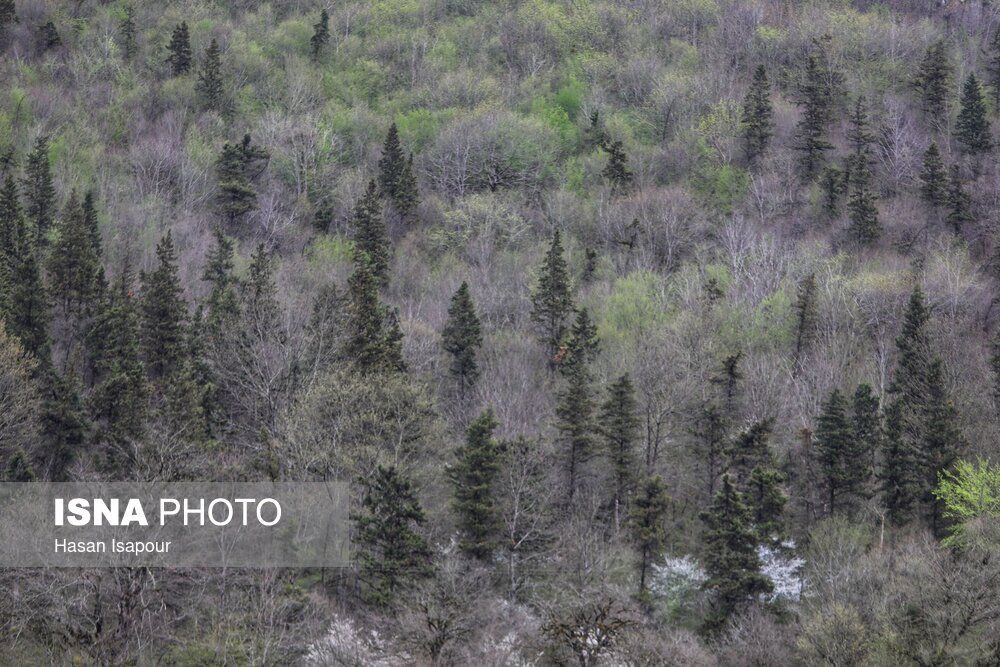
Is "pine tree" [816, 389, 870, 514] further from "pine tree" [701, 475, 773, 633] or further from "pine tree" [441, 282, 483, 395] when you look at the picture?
"pine tree" [441, 282, 483, 395]

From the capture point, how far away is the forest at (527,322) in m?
27.5

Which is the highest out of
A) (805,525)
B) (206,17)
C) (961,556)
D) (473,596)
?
(206,17)

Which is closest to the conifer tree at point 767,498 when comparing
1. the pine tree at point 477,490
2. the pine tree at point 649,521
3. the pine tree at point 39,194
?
the pine tree at point 649,521

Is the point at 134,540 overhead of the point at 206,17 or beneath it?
beneath

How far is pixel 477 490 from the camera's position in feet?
110

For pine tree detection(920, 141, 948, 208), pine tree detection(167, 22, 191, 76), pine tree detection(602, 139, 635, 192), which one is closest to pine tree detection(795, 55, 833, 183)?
pine tree detection(920, 141, 948, 208)

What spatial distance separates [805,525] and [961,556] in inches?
373

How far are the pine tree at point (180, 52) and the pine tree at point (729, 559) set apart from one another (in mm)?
63174

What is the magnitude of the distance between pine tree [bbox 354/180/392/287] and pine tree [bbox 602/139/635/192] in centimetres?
1858

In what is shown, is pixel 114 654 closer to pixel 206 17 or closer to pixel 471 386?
pixel 471 386

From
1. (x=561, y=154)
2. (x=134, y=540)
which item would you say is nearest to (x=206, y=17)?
(x=561, y=154)

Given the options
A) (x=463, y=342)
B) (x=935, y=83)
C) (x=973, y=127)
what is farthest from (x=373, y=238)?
(x=935, y=83)

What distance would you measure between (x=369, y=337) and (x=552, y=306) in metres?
12.2

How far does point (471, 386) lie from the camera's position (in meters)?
45.5
